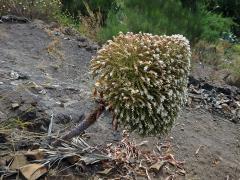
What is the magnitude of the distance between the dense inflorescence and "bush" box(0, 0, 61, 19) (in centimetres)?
470

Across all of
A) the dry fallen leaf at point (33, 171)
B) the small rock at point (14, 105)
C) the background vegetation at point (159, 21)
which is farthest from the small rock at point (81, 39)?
the dry fallen leaf at point (33, 171)

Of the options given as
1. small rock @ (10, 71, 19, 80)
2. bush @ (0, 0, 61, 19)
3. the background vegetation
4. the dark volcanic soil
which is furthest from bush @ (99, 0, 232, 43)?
small rock @ (10, 71, 19, 80)

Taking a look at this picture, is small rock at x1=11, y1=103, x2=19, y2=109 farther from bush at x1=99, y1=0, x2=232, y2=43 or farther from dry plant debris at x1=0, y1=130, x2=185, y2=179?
bush at x1=99, y1=0, x2=232, y2=43

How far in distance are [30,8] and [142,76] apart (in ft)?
16.9

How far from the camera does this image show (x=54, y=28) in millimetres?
7691

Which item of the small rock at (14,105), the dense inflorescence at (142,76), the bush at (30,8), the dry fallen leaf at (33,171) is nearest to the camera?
the dense inflorescence at (142,76)

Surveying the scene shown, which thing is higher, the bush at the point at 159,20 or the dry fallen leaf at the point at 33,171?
the dry fallen leaf at the point at 33,171

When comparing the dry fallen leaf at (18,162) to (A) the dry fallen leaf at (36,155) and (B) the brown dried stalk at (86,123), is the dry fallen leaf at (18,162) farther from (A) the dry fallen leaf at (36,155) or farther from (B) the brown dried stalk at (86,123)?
(B) the brown dried stalk at (86,123)

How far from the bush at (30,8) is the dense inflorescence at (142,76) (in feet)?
15.4

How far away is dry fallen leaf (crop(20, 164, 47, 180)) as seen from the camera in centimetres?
380

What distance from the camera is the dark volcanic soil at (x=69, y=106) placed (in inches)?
180

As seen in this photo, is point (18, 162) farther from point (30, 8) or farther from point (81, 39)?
point (30, 8)

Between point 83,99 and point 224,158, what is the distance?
57.1 inches

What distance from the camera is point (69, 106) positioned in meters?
4.92
